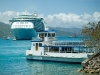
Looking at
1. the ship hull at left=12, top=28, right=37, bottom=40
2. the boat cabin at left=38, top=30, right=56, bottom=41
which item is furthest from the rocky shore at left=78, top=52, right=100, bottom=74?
the ship hull at left=12, top=28, right=37, bottom=40

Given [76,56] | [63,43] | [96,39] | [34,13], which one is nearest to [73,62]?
[76,56]

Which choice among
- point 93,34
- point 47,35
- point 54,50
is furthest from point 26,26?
point 93,34

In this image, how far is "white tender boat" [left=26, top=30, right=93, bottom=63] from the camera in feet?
138

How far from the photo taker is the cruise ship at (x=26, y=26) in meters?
158

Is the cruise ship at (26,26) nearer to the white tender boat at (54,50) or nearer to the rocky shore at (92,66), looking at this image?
the white tender boat at (54,50)

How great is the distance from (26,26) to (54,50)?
115m

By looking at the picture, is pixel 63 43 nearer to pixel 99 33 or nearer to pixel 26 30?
pixel 99 33

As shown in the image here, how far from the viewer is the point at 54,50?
147 feet

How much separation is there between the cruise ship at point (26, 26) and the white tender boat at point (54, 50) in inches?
4243

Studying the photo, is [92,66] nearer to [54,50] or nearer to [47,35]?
[54,50]

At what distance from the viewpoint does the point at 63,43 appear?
44.1 metres

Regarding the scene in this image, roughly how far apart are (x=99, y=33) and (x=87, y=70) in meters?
6.24

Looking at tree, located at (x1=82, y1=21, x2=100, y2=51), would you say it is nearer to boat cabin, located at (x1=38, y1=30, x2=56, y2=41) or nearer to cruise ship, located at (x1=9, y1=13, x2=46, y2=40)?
boat cabin, located at (x1=38, y1=30, x2=56, y2=41)

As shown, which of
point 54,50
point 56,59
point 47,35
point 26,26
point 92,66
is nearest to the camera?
point 92,66
